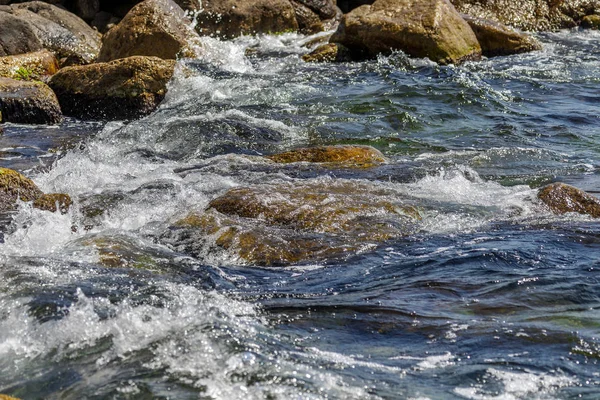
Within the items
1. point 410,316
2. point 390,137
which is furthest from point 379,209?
point 390,137

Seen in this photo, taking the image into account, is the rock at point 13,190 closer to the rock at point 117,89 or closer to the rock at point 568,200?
the rock at point 117,89

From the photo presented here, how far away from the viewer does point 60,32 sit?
14.8 meters

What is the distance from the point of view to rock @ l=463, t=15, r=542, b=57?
14.9 m

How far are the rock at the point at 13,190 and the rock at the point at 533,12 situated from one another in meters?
12.4

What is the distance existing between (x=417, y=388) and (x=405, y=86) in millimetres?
8821

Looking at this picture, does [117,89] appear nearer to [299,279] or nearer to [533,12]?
[299,279]

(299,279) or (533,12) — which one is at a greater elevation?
(533,12)

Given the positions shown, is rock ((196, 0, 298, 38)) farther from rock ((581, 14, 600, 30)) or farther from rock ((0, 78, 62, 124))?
rock ((581, 14, 600, 30))

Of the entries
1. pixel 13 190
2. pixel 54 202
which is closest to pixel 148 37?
pixel 13 190

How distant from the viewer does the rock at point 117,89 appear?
10.8m

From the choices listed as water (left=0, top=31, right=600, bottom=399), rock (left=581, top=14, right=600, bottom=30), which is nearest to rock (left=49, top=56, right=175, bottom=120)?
water (left=0, top=31, right=600, bottom=399)

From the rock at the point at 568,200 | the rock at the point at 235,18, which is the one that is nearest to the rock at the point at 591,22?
the rock at the point at 235,18

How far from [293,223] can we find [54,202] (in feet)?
6.30

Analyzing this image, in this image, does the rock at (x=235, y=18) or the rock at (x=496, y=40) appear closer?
the rock at (x=496, y=40)
